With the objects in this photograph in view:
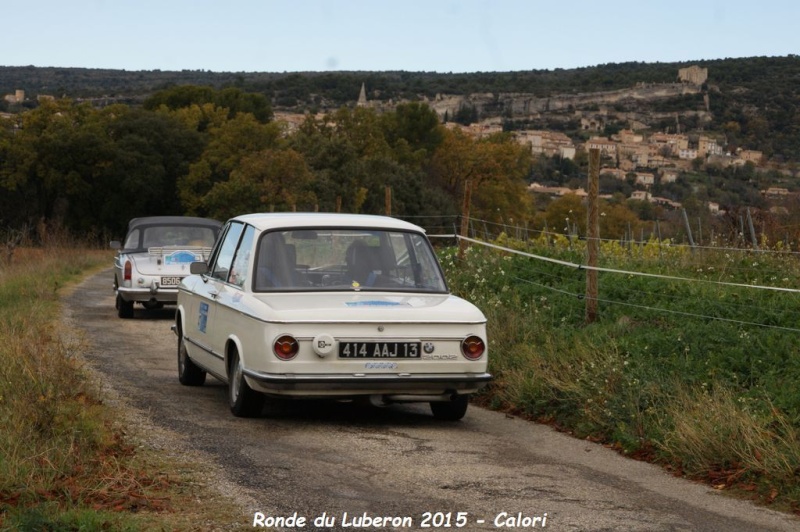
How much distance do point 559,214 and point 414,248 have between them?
8877 centimetres

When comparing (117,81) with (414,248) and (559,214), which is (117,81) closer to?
(559,214)

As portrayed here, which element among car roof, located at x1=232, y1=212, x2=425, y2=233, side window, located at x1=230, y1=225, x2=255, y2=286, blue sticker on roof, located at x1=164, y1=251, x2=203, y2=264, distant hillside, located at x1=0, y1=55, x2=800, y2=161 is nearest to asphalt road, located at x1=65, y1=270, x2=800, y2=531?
side window, located at x1=230, y1=225, x2=255, y2=286

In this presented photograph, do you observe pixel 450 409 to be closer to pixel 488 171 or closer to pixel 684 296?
pixel 684 296

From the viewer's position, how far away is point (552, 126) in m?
154

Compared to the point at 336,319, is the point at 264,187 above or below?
below

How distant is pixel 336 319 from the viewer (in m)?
9.38

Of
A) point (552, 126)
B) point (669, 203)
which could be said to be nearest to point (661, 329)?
point (669, 203)

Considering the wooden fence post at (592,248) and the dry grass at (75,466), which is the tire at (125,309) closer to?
the wooden fence post at (592,248)

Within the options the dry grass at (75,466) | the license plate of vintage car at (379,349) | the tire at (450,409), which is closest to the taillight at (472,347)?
the license plate of vintage car at (379,349)

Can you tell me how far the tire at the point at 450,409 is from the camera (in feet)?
Answer: 33.3

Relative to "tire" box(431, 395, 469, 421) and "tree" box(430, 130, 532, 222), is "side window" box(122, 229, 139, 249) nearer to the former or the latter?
"tire" box(431, 395, 469, 421)

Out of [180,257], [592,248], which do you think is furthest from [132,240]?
[592,248]

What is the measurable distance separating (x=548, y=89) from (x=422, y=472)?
163 metres

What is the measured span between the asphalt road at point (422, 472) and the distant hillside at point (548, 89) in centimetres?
6566
